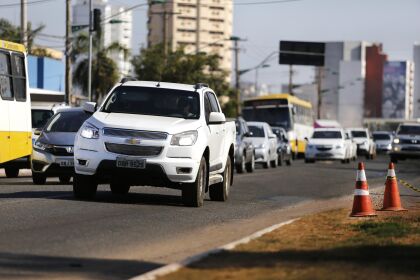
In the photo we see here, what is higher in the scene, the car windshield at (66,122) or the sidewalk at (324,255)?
the car windshield at (66,122)

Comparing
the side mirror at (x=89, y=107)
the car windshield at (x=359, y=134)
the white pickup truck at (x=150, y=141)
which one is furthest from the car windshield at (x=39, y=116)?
the car windshield at (x=359, y=134)

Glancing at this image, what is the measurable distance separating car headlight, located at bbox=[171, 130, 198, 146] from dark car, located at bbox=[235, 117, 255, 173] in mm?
17533

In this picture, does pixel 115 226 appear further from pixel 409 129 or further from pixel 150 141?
pixel 409 129

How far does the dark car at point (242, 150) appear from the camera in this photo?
Result: 118 feet

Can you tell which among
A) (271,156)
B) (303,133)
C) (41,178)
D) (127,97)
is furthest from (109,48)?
(127,97)

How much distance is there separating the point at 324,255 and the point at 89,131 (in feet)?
26.4

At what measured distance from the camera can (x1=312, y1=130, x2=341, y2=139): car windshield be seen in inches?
2167

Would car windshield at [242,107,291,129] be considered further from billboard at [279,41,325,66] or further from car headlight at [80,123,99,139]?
billboard at [279,41,325,66]

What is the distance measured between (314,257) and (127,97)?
910cm

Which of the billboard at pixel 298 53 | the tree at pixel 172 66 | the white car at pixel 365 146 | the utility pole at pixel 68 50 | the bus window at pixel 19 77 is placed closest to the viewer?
the bus window at pixel 19 77

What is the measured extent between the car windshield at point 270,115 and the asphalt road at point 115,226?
3464 centimetres

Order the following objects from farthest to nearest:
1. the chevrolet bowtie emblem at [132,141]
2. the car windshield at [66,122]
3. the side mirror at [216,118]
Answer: the car windshield at [66,122] < the side mirror at [216,118] < the chevrolet bowtie emblem at [132,141]

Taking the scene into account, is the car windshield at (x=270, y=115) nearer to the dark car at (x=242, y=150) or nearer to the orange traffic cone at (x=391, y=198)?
the dark car at (x=242, y=150)

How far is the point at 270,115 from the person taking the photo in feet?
194
